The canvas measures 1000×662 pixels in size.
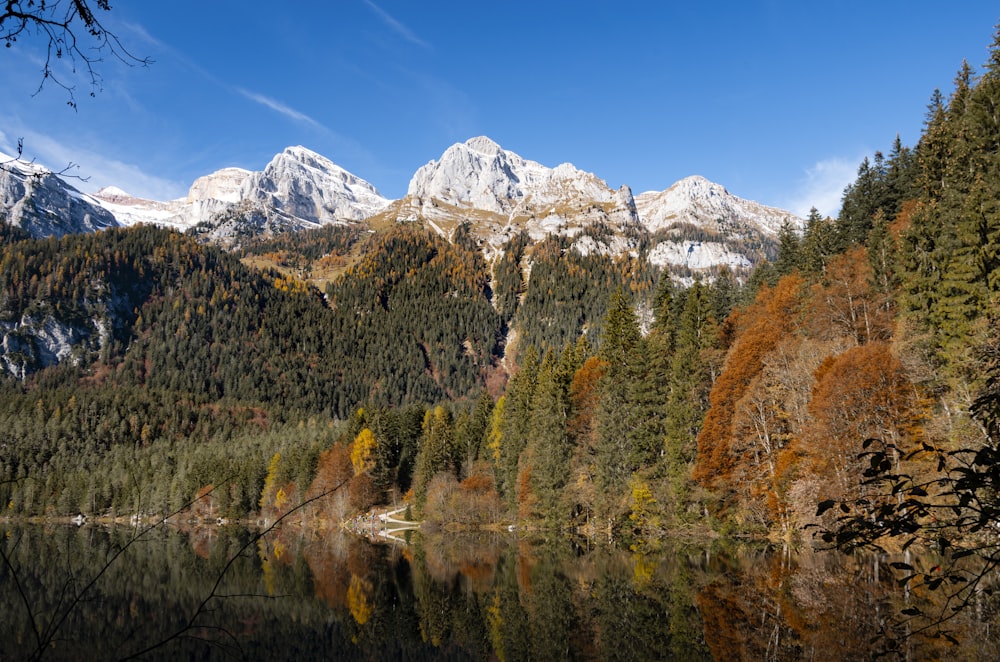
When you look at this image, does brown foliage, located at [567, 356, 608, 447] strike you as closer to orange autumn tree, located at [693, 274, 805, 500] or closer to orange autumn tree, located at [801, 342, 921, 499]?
orange autumn tree, located at [693, 274, 805, 500]

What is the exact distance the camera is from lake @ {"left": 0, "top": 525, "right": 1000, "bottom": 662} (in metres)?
19.0

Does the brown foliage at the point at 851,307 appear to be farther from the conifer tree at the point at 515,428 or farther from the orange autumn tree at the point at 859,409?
the conifer tree at the point at 515,428

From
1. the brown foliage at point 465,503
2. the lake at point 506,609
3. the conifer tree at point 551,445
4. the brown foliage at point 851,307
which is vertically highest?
the brown foliage at point 851,307

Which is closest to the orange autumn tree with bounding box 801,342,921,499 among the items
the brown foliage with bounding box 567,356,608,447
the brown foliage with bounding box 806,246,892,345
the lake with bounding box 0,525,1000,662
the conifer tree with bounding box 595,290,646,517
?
the lake with bounding box 0,525,1000,662

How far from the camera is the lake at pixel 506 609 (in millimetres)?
18984

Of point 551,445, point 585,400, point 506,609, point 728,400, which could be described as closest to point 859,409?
point 728,400

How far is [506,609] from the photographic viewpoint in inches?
1067

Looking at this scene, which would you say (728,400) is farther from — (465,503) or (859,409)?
(465,503)

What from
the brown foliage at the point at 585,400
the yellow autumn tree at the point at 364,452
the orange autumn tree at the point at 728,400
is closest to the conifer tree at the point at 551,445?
the brown foliage at the point at 585,400

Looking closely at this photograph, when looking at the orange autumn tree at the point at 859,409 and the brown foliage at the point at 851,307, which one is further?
the brown foliage at the point at 851,307

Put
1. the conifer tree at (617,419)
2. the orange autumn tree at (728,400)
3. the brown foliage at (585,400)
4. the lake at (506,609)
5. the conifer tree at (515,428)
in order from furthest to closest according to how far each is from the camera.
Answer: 1. the conifer tree at (515,428)
2. the brown foliage at (585,400)
3. the conifer tree at (617,419)
4. the orange autumn tree at (728,400)
5. the lake at (506,609)

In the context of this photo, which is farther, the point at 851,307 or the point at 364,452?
the point at 364,452

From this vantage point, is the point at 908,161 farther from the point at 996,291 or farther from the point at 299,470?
the point at 299,470

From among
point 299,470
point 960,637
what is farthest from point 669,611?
point 299,470
